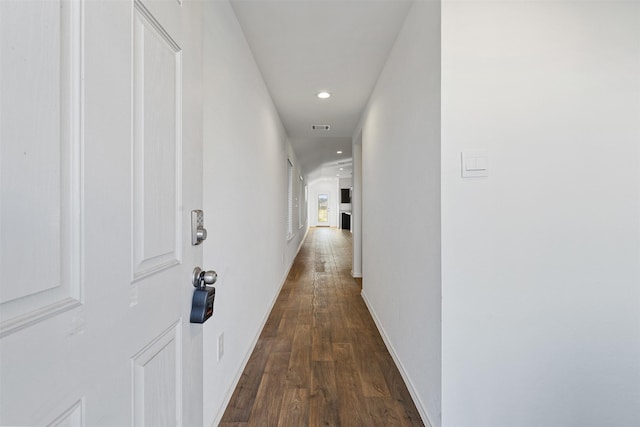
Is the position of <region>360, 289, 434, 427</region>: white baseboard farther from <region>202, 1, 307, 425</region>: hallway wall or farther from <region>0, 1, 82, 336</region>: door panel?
<region>0, 1, 82, 336</region>: door panel

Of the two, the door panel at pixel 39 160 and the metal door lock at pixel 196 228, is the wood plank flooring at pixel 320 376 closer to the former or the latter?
the metal door lock at pixel 196 228

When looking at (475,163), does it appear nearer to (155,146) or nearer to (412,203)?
(412,203)

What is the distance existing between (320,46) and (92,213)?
2.12 m

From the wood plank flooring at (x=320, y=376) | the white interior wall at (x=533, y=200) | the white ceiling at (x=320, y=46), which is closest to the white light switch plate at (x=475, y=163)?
the white interior wall at (x=533, y=200)

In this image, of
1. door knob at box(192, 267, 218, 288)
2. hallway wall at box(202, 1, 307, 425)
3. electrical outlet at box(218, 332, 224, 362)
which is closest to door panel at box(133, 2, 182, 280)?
door knob at box(192, 267, 218, 288)

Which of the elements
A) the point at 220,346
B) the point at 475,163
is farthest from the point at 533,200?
the point at 220,346

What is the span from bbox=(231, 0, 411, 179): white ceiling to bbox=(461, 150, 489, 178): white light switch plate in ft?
3.43

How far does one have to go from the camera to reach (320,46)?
84.8 inches

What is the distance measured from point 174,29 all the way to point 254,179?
1.65 meters

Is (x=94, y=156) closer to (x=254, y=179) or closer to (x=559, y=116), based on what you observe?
(x=559, y=116)

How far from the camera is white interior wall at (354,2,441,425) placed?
1397 millimetres

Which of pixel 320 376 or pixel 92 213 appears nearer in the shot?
pixel 92 213

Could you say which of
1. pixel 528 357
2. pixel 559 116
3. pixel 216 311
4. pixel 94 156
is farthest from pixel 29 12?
pixel 528 357

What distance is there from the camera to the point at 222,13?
1.58m
